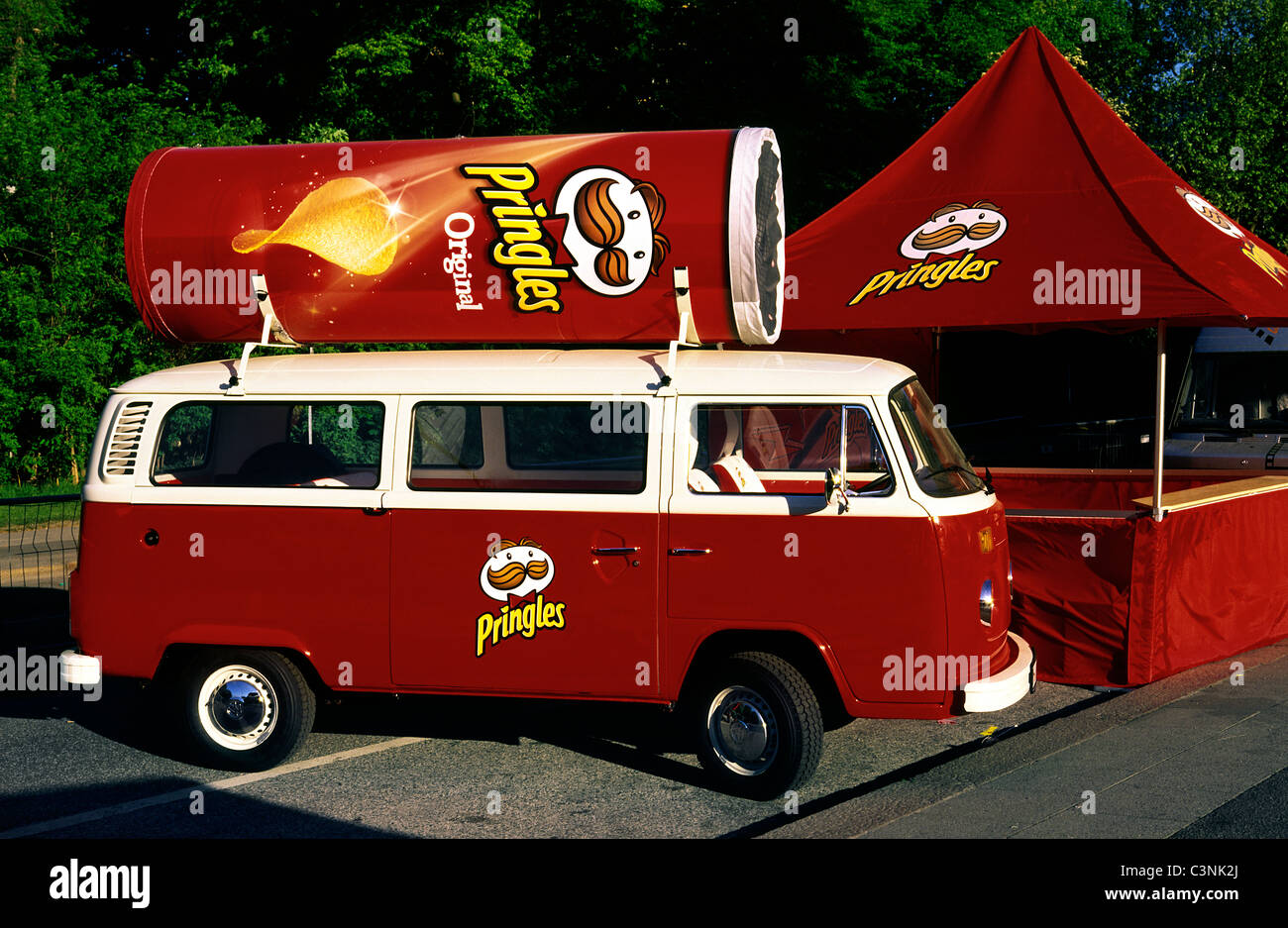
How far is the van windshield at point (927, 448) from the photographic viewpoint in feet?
21.4

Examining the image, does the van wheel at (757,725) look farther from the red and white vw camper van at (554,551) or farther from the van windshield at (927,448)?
the van windshield at (927,448)

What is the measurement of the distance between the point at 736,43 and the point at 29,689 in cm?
2514

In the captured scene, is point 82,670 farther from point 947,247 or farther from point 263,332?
point 947,247

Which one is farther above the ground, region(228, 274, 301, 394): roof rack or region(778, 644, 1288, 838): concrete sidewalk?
region(228, 274, 301, 394): roof rack

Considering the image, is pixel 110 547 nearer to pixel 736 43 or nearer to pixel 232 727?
pixel 232 727

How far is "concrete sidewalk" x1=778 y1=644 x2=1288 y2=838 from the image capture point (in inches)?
236

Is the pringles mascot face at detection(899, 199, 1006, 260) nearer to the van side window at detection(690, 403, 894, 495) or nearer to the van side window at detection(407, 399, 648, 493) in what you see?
the van side window at detection(690, 403, 894, 495)

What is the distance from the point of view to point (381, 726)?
26.9 feet

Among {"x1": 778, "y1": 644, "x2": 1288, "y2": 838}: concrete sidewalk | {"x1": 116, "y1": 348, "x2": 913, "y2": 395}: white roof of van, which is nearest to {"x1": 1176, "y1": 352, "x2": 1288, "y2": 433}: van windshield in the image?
{"x1": 778, "y1": 644, "x2": 1288, "y2": 838}: concrete sidewalk

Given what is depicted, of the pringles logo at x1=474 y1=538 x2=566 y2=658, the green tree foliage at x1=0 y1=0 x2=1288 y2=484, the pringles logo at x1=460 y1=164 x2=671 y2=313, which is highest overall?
the green tree foliage at x1=0 y1=0 x2=1288 y2=484

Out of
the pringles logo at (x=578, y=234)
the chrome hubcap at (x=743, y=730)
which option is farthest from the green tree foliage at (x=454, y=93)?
the chrome hubcap at (x=743, y=730)

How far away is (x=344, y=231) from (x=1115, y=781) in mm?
5160
